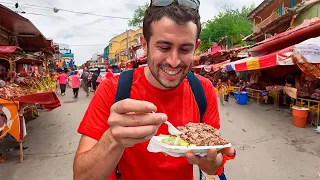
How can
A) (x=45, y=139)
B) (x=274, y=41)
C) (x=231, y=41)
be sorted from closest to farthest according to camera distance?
(x=45, y=139)
(x=274, y=41)
(x=231, y=41)

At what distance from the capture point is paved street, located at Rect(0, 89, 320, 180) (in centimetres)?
464

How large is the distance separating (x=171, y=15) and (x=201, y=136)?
32.0 inches

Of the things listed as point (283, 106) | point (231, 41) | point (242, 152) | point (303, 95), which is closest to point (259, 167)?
point (242, 152)

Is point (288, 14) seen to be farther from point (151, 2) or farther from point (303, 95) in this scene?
point (151, 2)

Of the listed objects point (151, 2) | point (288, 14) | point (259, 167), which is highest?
point (288, 14)

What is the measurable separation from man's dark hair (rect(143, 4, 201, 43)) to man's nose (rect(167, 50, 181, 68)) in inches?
7.8

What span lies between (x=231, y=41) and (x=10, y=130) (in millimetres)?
33454

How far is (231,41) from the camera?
1352 inches

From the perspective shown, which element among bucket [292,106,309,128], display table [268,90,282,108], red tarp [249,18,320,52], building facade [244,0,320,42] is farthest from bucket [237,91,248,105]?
building facade [244,0,320,42]

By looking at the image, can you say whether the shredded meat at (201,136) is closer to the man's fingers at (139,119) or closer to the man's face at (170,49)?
the man's face at (170,49)

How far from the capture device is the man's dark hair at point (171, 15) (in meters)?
1.52

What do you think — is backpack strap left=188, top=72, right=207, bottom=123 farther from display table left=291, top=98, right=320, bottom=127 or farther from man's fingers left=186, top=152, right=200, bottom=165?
display table left=291, top=98, right=320, bottom=127

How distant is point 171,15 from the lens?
1526mm

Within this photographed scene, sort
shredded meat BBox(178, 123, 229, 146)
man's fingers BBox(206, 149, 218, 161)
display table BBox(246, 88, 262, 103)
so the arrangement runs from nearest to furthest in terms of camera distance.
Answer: man's fingers BBox(206, 149, 218, 161) < shredded meat BBox(178, 123, 229, 146) < display table BBox(246, 88, 262, 103)
